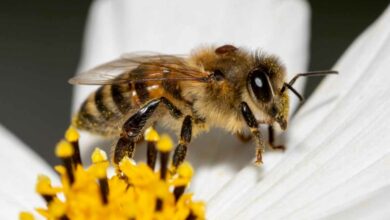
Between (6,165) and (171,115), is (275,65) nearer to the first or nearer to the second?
(171,115)

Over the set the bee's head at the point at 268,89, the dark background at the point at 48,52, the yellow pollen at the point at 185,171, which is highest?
the bee's head at the point at 268,89

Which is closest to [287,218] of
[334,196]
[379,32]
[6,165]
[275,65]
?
[334,196]

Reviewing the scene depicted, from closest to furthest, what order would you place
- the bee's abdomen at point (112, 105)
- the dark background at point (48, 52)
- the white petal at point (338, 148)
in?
the white petal at point (338, 148)
the bee's abdomen at point (112, 105)
the dark background at point (48, 52)

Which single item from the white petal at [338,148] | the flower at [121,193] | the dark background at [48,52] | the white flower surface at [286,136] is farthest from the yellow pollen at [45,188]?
the dark background at [48,52]

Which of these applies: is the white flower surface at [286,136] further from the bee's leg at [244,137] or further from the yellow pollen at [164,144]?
the yellow pollen at [164,144]

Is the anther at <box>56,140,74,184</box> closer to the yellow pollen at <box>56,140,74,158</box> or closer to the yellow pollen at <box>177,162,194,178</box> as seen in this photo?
the yellow pollen at <box>56,140,74,158</box>
